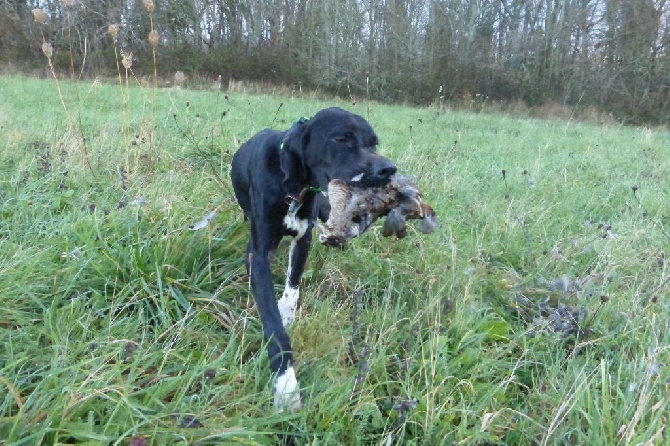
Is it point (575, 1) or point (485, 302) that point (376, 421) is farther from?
point (575, 1)

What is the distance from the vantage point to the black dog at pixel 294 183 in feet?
7.64

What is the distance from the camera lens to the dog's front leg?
76.4 inches

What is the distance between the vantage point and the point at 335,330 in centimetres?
242

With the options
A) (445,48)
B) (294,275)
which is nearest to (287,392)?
(294,275)

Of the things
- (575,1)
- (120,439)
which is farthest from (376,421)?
(575,1)

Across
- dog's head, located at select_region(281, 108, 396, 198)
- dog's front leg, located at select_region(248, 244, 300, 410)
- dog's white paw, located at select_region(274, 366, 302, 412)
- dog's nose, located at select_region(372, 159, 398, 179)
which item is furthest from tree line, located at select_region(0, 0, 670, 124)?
dog's white paw, located at select_region(274, 366, 302, 412)

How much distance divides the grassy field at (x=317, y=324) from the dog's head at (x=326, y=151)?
23.3 inches

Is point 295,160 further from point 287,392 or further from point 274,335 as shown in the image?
point 287,392

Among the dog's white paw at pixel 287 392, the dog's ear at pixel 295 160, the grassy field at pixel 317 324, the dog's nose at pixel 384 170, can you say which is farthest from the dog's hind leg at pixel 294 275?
the dog's nose at pixel 384 170

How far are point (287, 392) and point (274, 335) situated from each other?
1.02 ft

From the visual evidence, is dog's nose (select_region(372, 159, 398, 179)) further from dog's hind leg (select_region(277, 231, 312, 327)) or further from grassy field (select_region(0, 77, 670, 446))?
dog's hind leg (select_region(277, 231, 312, 327))

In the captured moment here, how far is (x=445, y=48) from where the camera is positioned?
69.5 feet

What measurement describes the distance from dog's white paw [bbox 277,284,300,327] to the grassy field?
5.9 inches

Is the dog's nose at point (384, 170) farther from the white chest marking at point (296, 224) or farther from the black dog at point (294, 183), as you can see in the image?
the white chest marking at point (296, 224)
